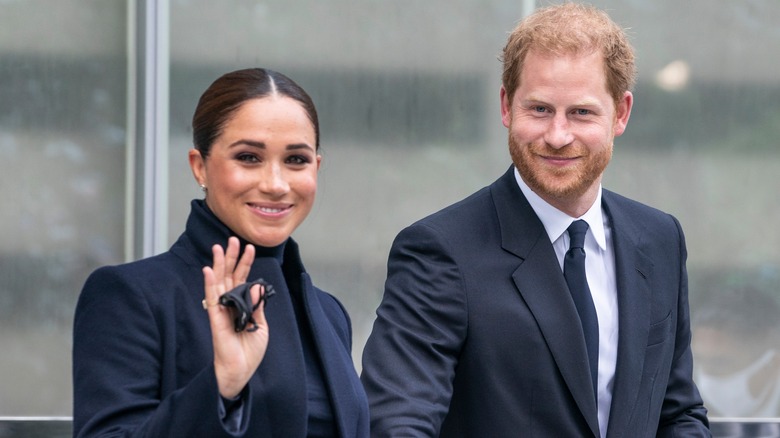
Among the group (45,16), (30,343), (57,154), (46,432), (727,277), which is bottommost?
→ (46,432)

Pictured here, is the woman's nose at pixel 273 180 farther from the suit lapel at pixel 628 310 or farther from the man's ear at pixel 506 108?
the suit lapel at pixel 628 310

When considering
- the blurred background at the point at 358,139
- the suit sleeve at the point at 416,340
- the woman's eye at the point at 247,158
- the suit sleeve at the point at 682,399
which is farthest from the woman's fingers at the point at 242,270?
→ the blurred background at the point at 358,139

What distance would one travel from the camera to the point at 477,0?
19.9 feet

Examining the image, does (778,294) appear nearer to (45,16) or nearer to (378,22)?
(378,22)

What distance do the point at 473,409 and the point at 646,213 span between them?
0.79 meters

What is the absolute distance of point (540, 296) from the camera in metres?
3.25

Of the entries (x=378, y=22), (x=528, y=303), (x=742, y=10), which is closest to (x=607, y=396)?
(x=528, y=303)

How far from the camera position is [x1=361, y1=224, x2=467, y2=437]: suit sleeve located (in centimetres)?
306

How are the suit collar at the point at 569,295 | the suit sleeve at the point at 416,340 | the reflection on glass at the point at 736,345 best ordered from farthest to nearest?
the reflection on glass at the point at 736,345
the suit collar at the point at 569,295
the suit sleeve at the point at 416,340

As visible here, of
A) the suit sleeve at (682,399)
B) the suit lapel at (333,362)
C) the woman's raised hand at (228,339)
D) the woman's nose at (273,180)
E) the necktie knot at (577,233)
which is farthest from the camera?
the suit sleeve at (682,399)

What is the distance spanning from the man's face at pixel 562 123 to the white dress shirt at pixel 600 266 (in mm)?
99

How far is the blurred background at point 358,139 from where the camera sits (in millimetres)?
5840

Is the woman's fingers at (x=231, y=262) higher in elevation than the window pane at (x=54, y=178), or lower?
higher

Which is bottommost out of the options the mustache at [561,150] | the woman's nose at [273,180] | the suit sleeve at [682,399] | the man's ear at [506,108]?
the suit sleeve at [682,399]
